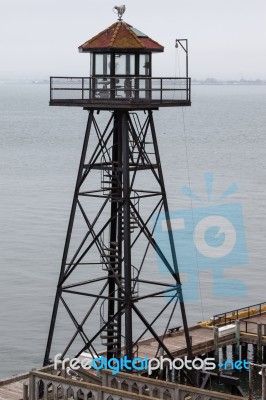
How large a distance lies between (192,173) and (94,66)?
3085 inches

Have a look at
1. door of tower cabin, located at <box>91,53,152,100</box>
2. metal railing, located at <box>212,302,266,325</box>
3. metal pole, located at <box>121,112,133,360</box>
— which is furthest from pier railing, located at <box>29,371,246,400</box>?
metal railing, located at <box>212,302,266,325</box>

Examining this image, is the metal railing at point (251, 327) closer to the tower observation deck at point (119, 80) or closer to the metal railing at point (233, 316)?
the metal railing at point (233, 316)

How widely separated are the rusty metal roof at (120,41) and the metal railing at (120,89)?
876 millimetres

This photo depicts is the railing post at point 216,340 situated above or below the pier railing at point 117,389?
above

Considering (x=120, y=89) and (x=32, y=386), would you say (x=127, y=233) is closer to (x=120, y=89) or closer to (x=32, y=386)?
(x=120, y=89)

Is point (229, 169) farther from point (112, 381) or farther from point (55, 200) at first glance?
point (112, 381)

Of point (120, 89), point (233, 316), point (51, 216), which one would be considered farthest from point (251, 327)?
point (51, 216)

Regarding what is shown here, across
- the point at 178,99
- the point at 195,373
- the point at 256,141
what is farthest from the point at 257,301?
the point at 256,141

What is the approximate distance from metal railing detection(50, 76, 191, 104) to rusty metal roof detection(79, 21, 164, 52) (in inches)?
34.5

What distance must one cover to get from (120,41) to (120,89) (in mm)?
1396

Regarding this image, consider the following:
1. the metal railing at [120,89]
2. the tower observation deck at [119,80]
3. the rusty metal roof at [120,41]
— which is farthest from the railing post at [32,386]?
the rusty metal roof at [120,41]

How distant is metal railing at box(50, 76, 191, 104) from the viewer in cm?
3369

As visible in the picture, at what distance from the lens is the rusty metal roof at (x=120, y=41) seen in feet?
110

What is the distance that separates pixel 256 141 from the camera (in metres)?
170
